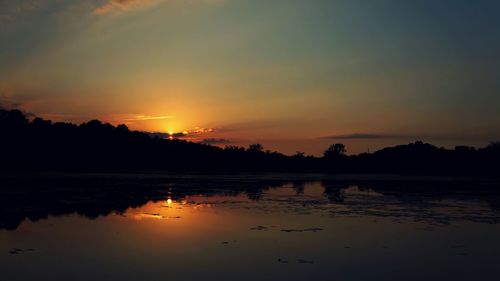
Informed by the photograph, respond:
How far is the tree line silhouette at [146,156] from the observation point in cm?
8656

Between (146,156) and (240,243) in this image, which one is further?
(146,156)

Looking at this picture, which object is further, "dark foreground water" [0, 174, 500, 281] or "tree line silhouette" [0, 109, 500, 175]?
"tree line silhouette" [0, 109, 500, 175]

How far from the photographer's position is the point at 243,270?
938cm

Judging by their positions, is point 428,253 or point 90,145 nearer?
point 428,253

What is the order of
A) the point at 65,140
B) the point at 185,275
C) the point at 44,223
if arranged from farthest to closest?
the point at 65,140, the point at 44,223, the point at 185,275

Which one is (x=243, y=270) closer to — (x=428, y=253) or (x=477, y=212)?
(x=428, y=253)

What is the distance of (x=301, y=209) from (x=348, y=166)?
12060 cm

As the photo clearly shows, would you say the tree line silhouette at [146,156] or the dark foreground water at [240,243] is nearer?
the dark foreground water at [240,243]

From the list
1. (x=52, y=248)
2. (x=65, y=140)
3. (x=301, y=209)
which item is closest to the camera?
(x=52, y=248)

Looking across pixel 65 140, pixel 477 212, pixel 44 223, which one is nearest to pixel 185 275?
pixel 44 223

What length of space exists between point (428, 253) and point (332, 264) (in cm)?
300

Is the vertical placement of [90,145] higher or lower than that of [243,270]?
higher

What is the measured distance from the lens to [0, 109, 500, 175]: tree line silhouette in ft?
284

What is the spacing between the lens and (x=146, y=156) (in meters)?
109
